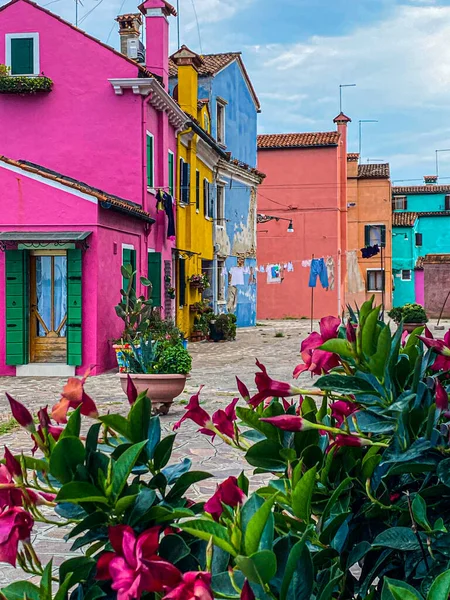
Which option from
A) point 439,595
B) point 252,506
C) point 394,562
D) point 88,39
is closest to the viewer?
point 439,595

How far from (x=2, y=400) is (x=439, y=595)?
35.5 feet

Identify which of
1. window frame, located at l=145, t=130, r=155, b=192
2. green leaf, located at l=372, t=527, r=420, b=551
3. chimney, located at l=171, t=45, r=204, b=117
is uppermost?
chimney, located at l=171, t=45, r=204, b=117

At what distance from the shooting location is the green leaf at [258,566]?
1.17 m

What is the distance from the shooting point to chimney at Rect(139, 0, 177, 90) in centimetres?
1850

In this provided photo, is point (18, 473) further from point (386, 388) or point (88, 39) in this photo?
point (88, 39)

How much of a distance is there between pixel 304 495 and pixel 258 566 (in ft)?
0.85

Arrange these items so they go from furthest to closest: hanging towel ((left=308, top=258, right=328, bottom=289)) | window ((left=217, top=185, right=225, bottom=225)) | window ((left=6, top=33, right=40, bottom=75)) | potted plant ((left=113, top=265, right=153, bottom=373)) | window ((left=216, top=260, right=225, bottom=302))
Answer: hanging towel ((left=308, top=258, right=328, bottom=289))
window ((left=217, top=185, right=225, bottom=225))
window ((left=216, top=260, right=225, bottom=302))
window ((left=6, top=33, right=40, bottom=75))
potted plant ((left=113, top=265, right=153, bottom=373))

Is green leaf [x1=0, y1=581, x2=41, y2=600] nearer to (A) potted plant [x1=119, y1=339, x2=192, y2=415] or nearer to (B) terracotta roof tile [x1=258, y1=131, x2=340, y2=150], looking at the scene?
(A) potted plant [x1=119, y1=339, x2=192, y2=415]

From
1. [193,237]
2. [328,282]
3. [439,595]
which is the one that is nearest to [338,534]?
[439,595]

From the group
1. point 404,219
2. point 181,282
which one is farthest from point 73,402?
point 404,219

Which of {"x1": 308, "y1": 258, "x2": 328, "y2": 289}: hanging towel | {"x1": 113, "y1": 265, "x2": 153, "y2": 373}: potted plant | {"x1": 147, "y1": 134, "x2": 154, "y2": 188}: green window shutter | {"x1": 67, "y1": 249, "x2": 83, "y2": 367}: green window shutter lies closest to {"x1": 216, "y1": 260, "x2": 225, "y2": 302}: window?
{"x1": 308, "y1": 258, "x2": 328, "y2": 289}: hanging towel

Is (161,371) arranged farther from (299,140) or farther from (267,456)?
(299,140)

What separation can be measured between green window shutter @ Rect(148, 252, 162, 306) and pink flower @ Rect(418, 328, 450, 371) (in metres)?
16.6

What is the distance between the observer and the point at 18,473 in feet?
5.27
